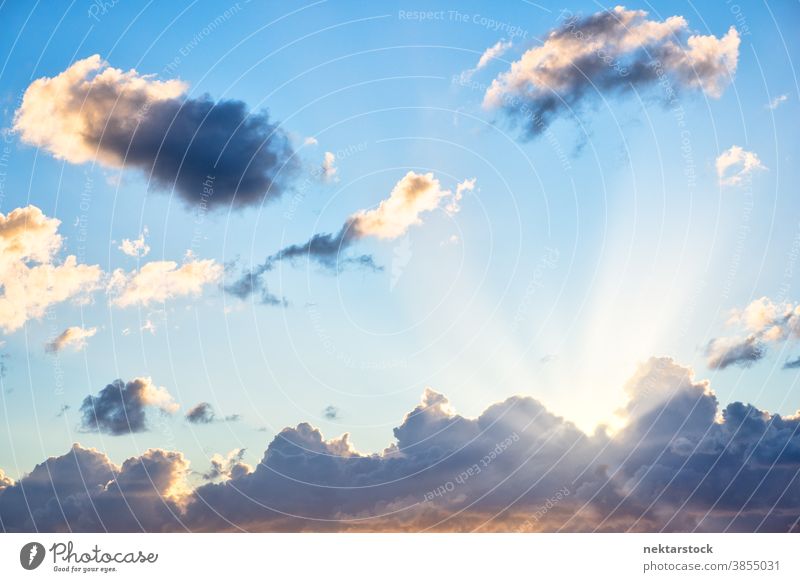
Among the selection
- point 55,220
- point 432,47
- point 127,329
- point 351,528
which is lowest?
point 351,528

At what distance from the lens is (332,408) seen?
47188 millimetres

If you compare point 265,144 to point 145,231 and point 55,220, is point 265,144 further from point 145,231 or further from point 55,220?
point 55,220
